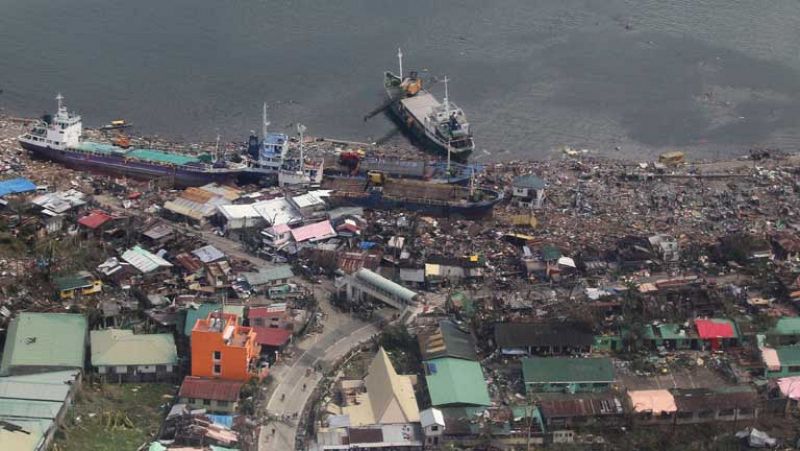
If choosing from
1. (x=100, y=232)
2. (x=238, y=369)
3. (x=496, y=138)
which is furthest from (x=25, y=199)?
(x=496, y=138)

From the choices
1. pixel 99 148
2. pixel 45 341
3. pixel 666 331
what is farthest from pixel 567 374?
pixel 99 148

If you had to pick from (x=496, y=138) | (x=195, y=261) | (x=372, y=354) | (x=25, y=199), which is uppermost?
(x=496, y=138)

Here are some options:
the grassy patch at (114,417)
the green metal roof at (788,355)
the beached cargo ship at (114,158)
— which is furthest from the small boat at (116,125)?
the green metal roof at (788,355)

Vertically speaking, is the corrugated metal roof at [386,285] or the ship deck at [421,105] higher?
the ship deck at [421,105]

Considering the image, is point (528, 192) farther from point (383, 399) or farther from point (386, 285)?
point (383, 399)

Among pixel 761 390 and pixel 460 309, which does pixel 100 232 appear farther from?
pixel 761 390

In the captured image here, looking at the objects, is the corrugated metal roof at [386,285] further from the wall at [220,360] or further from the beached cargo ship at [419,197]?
the beached cargo ship at [419,197]
